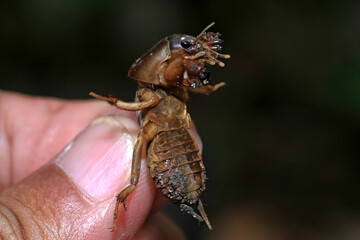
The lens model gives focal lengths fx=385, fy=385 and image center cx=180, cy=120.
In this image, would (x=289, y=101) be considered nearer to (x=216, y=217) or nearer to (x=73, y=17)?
(x=216, y=217)

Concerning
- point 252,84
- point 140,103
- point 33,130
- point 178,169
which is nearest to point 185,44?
point 140,103

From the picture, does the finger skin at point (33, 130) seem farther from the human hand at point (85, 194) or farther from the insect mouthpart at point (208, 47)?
the insect mouthpart at point (208, 47)

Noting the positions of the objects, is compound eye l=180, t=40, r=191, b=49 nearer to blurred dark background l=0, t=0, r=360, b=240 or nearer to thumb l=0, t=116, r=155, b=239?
thumb l=0, t=116, r=155, b=239

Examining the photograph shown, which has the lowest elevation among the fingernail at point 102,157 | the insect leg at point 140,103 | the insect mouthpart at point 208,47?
the fingernail at point 102,157

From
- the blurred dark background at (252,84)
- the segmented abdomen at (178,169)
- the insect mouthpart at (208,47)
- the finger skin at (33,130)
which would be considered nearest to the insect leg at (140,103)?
the segmented abdomen at (178,169)

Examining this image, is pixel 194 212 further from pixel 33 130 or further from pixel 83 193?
pixel 33 130

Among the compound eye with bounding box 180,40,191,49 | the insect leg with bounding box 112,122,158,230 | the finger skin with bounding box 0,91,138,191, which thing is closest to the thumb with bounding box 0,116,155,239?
the insect leg with bounding box 112,122,158,230

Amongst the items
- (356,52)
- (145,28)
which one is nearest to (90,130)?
(356,52)
